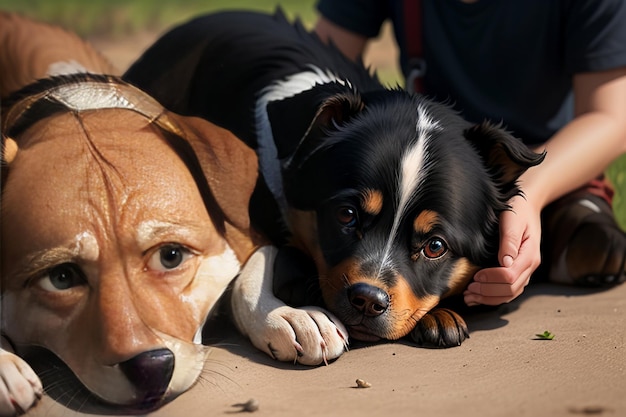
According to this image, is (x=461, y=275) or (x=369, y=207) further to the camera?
(x=461, y=275)

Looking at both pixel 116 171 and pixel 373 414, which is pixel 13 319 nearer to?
pixel 116 171

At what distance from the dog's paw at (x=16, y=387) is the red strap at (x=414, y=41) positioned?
2.72m

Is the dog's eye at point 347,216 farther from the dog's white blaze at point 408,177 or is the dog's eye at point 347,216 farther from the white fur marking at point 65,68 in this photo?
the white fur marking at point 65,68

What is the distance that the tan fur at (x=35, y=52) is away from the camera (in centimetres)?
393

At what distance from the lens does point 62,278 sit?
8.89 ft

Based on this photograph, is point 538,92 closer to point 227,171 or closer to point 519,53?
point 519,53

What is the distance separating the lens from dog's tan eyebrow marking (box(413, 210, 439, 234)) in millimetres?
3002

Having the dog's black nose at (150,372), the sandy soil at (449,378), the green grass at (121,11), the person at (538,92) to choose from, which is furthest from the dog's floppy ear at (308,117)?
the green grass at (121,11)

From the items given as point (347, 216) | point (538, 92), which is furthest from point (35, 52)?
point (538, 92)

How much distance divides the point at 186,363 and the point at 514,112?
2.58 m

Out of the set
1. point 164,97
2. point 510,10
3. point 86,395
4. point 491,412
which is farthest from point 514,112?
point 86,395

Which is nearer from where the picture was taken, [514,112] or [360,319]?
[360,319]

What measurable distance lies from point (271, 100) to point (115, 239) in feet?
3.52

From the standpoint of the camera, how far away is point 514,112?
4.63 meters
